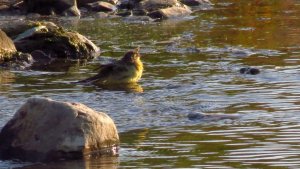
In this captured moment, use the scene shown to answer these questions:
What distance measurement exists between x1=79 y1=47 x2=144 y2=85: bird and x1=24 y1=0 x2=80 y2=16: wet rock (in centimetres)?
1031

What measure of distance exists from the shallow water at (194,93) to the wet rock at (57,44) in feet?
1.19

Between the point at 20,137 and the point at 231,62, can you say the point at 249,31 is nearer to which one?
the point at 231,62

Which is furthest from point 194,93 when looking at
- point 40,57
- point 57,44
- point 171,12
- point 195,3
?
point 195,3

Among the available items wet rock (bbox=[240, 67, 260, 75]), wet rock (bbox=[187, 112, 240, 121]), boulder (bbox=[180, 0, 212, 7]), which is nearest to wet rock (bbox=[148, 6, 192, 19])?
boulder (bbox=[180, 0, 212, 7])

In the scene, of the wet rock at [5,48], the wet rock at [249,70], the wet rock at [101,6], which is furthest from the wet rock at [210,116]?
the wet rock at [101,6]

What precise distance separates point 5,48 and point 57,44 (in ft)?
3.34

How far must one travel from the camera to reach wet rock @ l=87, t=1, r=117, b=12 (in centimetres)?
2241

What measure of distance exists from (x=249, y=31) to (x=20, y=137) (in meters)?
10.1

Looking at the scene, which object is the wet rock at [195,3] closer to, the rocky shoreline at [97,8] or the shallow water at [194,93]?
the rocky shoreline at [97,8]

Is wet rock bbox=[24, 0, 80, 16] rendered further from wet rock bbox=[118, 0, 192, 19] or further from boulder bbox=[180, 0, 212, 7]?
boulder bbox=[180, 0, 212, 7]

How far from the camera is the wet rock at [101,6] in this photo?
2241 cm

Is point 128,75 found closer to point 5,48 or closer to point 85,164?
point 5,48

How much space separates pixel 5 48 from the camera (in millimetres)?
13852

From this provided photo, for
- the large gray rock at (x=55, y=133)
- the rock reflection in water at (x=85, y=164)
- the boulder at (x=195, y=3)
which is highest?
the large gray rock at (x=55, y=133)
